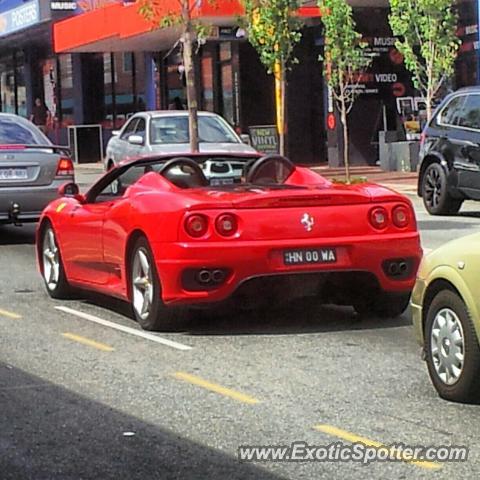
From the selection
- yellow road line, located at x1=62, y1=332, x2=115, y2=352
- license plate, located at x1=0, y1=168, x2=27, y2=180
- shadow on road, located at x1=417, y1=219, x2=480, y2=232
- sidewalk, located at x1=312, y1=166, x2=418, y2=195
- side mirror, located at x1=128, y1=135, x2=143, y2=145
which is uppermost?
side mirror, located at x1=128, y1=135, x2=143, y2=145

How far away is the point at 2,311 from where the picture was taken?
976 centimetres

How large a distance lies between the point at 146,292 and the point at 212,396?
2053mm

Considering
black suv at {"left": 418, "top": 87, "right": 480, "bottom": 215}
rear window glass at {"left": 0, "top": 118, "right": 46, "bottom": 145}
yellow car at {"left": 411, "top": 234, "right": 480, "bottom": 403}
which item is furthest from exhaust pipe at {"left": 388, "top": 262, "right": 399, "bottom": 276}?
black suv at {"left": 418, "top": 87, "right": 480, "bottom": 215}

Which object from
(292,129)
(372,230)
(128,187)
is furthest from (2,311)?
(292,129)

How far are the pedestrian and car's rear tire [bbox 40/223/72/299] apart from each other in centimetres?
3246

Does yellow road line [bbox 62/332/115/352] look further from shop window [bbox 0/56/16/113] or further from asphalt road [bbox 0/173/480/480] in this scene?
shop window [bbox 0/56/16/113]

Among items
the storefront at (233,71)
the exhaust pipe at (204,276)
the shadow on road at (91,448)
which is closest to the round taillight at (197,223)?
the exhaust pipe at (204,276)

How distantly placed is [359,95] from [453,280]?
2401 centimetres

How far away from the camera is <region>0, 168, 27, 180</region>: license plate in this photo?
561 inches

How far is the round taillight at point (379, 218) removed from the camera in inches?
331

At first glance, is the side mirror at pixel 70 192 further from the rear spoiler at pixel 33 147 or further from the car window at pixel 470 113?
the car window at pixel 470 113

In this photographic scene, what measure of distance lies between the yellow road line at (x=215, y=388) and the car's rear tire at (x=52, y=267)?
3.26 m

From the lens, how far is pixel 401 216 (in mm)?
8516

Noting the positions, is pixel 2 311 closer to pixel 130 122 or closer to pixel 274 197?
pixel 274 197
